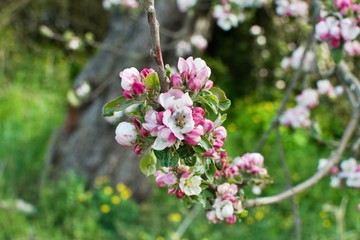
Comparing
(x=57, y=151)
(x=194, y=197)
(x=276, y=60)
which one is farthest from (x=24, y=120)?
(x=194, y=197)

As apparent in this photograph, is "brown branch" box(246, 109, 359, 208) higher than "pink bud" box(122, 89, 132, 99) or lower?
lower

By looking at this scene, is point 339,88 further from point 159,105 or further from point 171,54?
point 159,105

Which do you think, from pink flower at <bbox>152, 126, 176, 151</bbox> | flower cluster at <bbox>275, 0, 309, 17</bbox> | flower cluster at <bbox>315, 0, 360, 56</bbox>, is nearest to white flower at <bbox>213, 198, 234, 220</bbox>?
pink flower at <bbox>152, 126, 176, 151</bbox>

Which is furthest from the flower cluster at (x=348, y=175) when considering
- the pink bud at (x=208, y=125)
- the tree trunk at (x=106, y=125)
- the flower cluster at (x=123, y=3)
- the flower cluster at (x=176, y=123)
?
the tree trunk at (x=106, y=125)

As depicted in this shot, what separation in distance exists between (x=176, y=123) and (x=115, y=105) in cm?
15

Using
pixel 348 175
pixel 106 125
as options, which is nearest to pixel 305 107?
pixel 348 175

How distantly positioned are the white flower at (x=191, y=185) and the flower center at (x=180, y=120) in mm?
190

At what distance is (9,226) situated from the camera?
9.99ft

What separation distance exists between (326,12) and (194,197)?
2.75ft

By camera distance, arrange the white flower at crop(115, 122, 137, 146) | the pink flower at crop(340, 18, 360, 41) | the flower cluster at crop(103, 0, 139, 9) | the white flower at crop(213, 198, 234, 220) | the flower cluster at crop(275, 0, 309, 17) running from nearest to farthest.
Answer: the white flower at crop(115, 122, 137, 146)
the white flower at crop(213, 198, 234, 220)
the pink flower at crop(340, 18, 360, 41)
the flower cluster at crop(275, 0, 309, 17)
the flower cluster at crop(103, 0, 139, 9)

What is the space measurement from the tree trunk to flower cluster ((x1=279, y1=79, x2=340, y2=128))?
4.10 feet

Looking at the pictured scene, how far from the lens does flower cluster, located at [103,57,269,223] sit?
91 centimetres

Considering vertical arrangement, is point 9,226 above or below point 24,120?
below

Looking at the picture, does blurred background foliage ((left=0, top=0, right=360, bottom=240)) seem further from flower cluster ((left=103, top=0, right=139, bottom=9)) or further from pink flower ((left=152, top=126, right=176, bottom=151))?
pink flower ((left=152, top=126, right=176, bottom=151))
